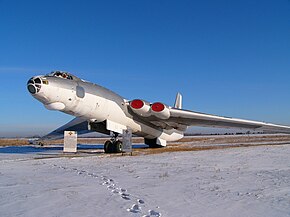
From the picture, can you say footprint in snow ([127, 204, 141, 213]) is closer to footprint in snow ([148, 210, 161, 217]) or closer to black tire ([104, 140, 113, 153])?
footprint in snow ([148, 210, 161, 217])

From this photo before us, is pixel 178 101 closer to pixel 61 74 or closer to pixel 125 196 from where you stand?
pixel 61 74

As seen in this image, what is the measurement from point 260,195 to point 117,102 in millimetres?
11444

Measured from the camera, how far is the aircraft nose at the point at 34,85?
11.8 metres

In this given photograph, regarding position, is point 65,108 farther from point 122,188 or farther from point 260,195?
point 260,195

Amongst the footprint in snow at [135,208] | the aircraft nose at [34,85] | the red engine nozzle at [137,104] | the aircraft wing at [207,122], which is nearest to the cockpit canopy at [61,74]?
the aircraft nose at [34,85]

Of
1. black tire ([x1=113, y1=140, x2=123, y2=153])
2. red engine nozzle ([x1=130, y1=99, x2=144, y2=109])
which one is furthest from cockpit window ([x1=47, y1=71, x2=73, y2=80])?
black tire ([x1=113, y1=140, x2=123, y2=153])

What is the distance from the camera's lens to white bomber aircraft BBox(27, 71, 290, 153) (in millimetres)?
12539

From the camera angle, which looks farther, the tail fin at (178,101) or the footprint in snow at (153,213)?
the tail fin at (178,101)

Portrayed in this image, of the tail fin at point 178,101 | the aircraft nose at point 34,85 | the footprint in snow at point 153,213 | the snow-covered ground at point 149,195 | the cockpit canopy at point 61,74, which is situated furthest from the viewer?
the tail fin at point 178,101

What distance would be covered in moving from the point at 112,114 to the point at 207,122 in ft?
21.6

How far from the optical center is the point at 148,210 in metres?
4.08

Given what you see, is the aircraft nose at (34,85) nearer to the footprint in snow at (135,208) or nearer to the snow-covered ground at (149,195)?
the snow-covered ground at (149,195)

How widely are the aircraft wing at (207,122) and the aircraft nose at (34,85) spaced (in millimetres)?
7495

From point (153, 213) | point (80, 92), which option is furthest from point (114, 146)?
point (153, 213)
